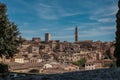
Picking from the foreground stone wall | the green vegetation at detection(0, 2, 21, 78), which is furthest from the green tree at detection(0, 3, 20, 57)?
the foreground stone wall

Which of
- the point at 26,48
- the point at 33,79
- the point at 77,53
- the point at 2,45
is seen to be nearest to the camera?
the point at 33,79

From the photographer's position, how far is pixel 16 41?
39.3 meters

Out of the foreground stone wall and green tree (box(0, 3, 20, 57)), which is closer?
the foreground stone wall

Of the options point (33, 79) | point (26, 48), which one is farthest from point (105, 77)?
point (26, 48)

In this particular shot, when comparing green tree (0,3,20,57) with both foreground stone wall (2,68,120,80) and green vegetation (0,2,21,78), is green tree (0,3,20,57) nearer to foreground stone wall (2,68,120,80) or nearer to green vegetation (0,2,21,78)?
green vegetation (0,2,21,78)

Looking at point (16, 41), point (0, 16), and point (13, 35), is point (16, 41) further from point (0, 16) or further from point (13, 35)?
point (0, 16)

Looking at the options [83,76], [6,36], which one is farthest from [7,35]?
[83,76]

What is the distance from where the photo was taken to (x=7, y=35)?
38031 mm

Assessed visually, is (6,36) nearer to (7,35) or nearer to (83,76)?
(7,35)

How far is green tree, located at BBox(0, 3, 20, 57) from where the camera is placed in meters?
37.1

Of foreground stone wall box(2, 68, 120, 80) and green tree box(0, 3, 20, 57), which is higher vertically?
green tree box(0, 3, 20, 57)

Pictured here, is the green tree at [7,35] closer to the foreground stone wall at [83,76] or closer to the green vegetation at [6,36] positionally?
the green vegetation at [6,36]

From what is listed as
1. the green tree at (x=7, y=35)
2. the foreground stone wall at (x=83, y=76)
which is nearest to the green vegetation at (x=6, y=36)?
the green tree at (x=7, y=35)

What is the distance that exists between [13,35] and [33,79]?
91.0 feet
